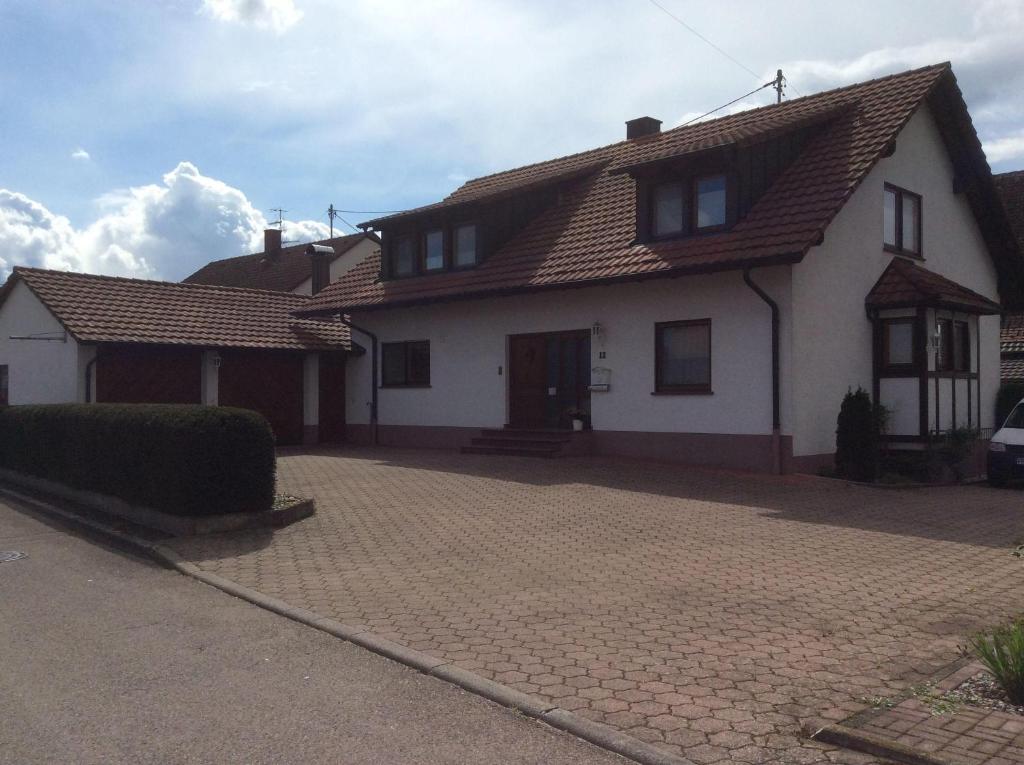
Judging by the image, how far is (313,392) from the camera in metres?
23.9

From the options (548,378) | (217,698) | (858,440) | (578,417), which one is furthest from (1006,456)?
(217,698)

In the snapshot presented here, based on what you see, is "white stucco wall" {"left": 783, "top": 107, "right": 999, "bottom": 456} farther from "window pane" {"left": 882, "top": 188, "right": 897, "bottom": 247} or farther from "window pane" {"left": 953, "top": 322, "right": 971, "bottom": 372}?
"window pane" {"left": 953, "top": 322, "right": 971, "bottom": 372}

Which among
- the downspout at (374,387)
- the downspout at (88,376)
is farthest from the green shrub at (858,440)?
the downspout at (88,376)

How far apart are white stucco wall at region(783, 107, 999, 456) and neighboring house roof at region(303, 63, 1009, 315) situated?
0.77m

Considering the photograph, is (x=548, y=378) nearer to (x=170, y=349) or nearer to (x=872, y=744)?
(x=170, y=349)

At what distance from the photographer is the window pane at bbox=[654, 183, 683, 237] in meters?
17.3

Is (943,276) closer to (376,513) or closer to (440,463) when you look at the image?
(440,463)

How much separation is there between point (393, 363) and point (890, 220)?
11552 mm

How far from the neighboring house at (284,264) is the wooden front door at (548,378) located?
21.3 m

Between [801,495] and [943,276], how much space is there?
8.89 metres

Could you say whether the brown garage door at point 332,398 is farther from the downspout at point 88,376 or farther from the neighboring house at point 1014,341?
the neighboring house at point 1014,341

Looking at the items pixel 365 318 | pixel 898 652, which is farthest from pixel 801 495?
pixel 365 318

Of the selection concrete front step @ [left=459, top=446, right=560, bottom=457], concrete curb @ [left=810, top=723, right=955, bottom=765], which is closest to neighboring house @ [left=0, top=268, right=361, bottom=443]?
concrete front step @ [left=459, top=446, right=560, bottom=457]

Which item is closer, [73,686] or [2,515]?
[73,686]
